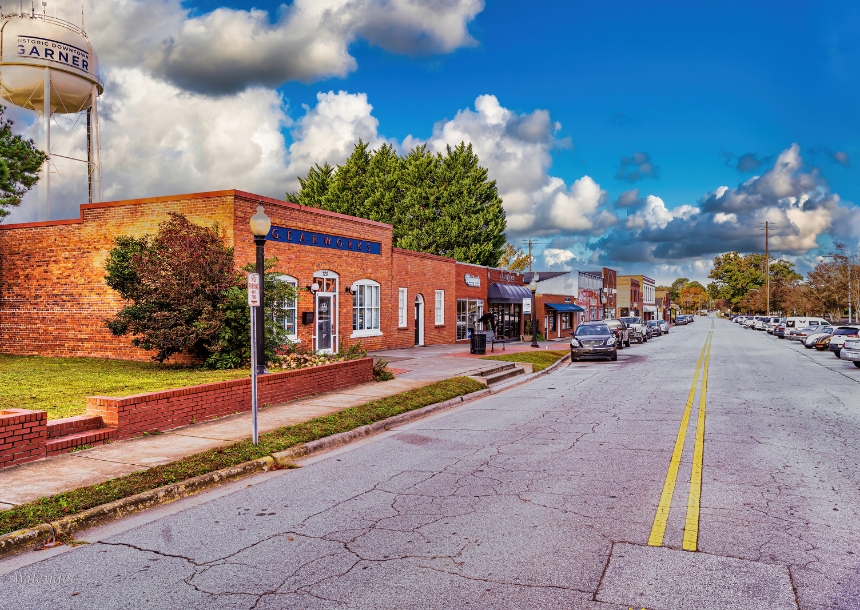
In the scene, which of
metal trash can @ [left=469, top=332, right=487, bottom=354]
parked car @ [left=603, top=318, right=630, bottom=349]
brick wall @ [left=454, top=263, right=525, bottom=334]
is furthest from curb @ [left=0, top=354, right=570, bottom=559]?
parked car @ [left=603, top=318, right=630, bottom=349]

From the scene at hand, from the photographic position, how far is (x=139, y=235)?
734 inches

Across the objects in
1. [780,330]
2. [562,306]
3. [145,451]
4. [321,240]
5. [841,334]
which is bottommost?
[145,451]

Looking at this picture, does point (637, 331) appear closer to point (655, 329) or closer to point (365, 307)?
point (655, 329)

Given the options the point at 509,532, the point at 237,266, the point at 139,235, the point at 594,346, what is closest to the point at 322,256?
the point at 237,266

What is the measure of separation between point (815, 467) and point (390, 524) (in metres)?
5.59

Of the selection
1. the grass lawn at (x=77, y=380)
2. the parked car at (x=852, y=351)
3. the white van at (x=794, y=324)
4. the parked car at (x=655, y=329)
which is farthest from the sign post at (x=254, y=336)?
the white van at (x=794, y=324)


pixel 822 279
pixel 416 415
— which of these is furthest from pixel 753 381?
pixel 822 279

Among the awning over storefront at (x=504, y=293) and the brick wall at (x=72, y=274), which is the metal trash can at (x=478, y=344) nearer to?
the awning over storefront at (x=504, y=293)

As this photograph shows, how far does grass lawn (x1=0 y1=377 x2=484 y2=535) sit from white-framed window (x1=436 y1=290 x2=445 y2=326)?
18457mm

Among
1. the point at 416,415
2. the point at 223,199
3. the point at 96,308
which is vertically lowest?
the point at 416,415

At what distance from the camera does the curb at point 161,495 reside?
17.9ft

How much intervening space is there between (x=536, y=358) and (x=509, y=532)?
68.2 feet

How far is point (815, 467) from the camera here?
25.8 ft

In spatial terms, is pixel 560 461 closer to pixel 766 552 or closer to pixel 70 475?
pixel 766 552
